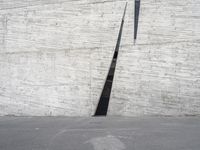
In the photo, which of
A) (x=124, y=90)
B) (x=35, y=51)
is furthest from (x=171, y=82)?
(x=35, y=51)

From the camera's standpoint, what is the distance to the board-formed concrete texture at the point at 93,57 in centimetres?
966

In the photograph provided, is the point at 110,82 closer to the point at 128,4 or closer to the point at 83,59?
the point at 83,59

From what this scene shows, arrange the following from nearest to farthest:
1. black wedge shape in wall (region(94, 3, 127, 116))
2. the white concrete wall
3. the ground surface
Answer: the ground surface
the white concrete wall
black wedge shape in wall (region(94, 3, 127, 116))

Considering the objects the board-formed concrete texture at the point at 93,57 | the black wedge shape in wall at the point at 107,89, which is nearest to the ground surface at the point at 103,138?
the board-formed concrete texture at the point at 93,57

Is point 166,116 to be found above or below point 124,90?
below

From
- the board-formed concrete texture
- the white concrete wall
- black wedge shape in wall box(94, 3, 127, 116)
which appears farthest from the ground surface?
black wedge shape in wall box(94, 3, 127, 116)

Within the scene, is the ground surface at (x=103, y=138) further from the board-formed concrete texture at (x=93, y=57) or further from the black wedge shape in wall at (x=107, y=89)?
the black wedge shape in wall at (x=107, y=89)

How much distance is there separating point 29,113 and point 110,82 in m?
3.74

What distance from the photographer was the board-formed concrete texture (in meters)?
9.66

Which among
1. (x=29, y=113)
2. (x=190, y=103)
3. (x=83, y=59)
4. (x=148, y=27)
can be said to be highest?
(x=148, y=27)

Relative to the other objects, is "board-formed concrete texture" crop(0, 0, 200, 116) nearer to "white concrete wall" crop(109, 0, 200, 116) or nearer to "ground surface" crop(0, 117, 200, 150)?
"white concrete wall" crop(109, 0, 200, 116)

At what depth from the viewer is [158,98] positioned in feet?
32.0

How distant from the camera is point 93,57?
10.1 meters

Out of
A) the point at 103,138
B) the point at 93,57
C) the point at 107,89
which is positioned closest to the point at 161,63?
the point at 107,89
